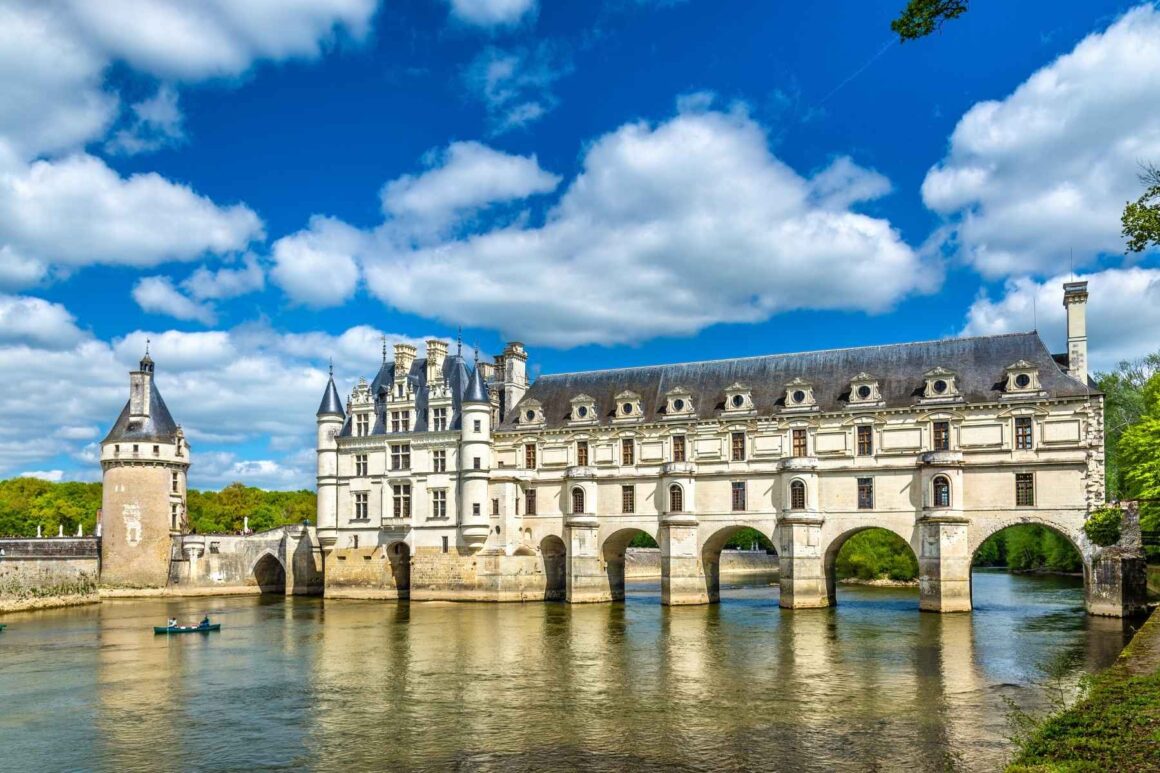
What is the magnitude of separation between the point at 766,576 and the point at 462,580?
36.8 meters

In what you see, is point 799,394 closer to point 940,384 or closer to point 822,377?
point 822,377

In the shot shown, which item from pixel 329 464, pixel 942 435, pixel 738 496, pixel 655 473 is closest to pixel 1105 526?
pixel 942 435

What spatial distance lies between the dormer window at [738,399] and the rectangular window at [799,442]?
113 inches

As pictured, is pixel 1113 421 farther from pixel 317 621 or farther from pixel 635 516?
pixel 317 621

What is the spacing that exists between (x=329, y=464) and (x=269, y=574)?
1070 centimetres

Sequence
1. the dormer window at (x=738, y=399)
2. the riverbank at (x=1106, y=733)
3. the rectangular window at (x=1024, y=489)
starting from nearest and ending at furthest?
1. the riverbank at (x=1106, y=733)
2. the rectangular window at (x=1024, y=489)
3. the dormer window at (x=738, y=399)

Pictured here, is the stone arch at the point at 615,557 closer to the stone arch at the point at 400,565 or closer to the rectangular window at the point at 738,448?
the rectangular window at the point at 738,448

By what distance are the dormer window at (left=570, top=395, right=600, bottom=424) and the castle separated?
0.41ft

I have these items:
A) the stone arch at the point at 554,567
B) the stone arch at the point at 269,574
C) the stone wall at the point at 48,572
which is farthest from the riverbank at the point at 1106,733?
the stone arch at the point at 269,574

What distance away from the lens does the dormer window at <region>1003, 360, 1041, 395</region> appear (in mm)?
42250

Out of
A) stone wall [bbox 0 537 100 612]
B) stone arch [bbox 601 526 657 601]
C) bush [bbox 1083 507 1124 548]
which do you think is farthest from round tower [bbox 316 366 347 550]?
bush [bbox 1083 507 1124 548]

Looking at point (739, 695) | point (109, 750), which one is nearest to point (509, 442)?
point (739, 695)

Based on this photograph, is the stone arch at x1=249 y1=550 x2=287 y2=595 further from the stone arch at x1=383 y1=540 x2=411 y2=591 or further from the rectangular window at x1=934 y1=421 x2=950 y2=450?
the rectangular window at x1=934 y1=421 x2=950 y2=450

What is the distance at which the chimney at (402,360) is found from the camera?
57.1 metres
